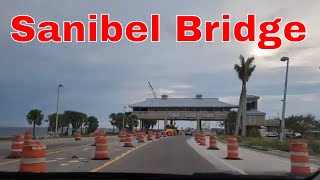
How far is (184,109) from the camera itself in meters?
118

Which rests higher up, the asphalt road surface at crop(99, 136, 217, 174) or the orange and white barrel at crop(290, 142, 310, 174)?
Result: the orange and white barrel at crop(290, 142, 310, 174)

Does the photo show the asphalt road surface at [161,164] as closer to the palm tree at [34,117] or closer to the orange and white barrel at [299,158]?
the orange and white barrel at [299,158]

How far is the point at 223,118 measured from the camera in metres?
127

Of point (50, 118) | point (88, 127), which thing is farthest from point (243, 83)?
point (88, 127)

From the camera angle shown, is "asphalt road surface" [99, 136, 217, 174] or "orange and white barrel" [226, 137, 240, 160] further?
"orange and white barrel" [226, 137, 240, 160]

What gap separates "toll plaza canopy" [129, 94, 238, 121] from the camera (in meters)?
114

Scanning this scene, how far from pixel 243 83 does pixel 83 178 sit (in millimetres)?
62156

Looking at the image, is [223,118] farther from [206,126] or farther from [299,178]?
[299,178]

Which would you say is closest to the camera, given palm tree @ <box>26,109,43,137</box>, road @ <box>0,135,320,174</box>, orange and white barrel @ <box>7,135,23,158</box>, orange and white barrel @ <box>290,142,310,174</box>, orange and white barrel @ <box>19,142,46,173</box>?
orange and white barrel @ <box>19,142,46,173</box>

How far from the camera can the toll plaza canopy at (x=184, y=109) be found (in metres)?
114

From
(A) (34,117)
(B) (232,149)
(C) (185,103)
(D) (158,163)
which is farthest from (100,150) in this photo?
(C) (185,103)

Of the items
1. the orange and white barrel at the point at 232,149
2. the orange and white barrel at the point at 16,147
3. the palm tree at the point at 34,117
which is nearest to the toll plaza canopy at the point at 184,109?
the palm tree at the point at 34,117

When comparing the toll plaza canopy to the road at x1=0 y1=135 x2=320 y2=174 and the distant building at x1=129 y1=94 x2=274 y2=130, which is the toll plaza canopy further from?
the road at x1=0 y1=135 x2=320 y2=174

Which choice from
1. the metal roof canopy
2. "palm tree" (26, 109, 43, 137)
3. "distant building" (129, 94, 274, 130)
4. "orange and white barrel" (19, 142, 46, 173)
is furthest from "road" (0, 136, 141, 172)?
"distant building" (129, 94, 274, 130)
